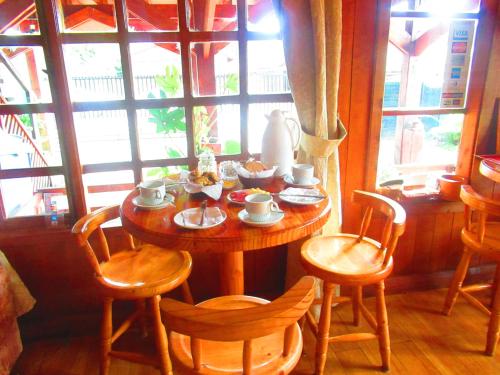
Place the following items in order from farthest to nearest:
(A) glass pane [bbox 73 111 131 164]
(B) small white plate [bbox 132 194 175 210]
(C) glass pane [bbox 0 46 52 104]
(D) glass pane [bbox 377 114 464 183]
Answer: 1. (D) glass pane [bbox 377 114 464 183]
2. (A) glass pane [bbox 73 111 131 164]
3. (C) glass pane [bbox 0 46 52 104]
4. (B) small white plate [bbox 132 194 175 210]

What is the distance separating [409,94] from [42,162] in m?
2.37

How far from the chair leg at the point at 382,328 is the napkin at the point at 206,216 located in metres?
0.79

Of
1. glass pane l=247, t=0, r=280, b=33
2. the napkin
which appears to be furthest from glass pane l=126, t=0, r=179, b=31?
the napkin

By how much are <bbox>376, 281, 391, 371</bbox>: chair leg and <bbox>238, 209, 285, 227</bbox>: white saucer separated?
2.09ft

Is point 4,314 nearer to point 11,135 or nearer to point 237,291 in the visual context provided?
point 11,135

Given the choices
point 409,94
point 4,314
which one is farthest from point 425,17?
point 4,314

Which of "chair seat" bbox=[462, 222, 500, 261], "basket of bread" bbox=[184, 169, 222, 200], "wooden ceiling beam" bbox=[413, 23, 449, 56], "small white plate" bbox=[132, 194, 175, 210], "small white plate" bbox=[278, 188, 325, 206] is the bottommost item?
"chair seat" bbox=[462, 222, 500, 261]

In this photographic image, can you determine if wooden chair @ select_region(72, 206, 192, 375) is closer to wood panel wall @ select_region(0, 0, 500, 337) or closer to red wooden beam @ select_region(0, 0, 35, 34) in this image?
wood panel wall @ select_region(0, 0, 500, 337)

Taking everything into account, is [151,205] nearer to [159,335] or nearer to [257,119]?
[159,335]

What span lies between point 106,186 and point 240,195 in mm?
922

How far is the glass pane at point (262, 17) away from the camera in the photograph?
182 centimetres

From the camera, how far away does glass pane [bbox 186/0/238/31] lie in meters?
1.79

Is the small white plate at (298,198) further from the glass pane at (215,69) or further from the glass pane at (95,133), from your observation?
the glass pane at (95,133)

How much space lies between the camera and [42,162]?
1879mm
